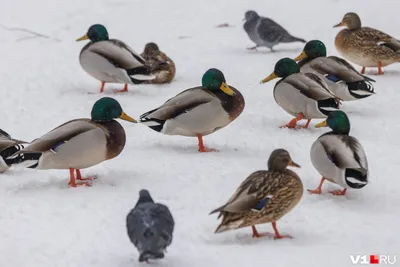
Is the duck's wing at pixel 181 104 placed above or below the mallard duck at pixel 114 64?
above

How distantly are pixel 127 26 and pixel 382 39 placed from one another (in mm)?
5020

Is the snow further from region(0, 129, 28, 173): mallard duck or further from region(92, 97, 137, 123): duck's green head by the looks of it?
region(92, 97, 137, 123): duck's green head

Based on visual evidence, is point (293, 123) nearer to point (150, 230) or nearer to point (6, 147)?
point (6, 147)

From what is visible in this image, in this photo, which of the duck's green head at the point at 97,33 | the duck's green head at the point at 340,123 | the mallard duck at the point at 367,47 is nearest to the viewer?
the duck's green head at the point at 340,123

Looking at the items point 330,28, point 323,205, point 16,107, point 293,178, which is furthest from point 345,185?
point 330,28

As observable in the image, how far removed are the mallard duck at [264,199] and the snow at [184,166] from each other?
173 millimetres

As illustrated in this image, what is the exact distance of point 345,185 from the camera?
6555 millimetres

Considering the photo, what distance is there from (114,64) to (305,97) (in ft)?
9.02

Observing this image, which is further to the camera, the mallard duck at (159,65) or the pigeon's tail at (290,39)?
the pigeon's tail at (290,39)

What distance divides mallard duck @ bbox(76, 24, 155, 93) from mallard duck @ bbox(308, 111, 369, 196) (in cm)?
375

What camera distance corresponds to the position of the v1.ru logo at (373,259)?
539 centimetres

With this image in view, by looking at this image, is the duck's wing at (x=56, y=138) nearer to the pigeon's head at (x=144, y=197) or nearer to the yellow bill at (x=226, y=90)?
the pigeon's head at (x=144, y=197)

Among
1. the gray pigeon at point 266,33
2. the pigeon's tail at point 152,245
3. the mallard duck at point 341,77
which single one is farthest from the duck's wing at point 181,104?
the gray pigeon at point 266,33

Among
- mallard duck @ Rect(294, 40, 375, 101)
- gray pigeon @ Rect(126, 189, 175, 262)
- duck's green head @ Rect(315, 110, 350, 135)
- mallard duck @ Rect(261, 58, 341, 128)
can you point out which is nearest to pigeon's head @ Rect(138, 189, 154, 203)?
gray pigeon @ Rect(126, 189, 175, 262)
